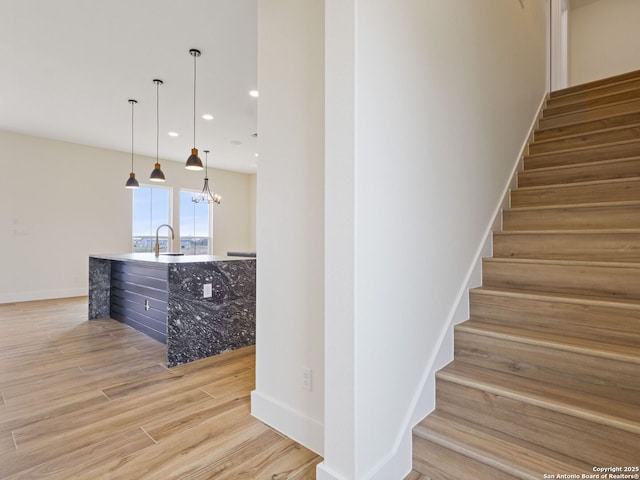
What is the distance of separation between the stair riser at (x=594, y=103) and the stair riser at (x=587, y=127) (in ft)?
1.58

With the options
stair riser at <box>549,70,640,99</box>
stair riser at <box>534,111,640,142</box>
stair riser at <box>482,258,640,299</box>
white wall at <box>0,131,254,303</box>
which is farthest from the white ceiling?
stair riser at <box>549,70,640,99</box>

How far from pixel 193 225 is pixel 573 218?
7932 millimetres

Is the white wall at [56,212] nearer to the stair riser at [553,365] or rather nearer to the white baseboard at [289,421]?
the white baseboard at [289,421]

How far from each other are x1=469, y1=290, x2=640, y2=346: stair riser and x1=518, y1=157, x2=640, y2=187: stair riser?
1298 mm

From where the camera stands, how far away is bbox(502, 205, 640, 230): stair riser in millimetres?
2050

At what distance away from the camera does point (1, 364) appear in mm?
2861

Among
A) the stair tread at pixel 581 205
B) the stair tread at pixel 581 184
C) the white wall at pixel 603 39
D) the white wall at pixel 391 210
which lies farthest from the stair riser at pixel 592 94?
the white wall at pixel 391 210

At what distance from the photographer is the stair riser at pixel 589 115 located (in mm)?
2955

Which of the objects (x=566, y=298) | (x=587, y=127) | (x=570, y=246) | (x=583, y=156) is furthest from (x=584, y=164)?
(x=566, y=298)

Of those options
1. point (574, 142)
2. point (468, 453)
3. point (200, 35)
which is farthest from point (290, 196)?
point (574, 142)

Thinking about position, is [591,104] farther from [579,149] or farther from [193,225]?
[193,225]

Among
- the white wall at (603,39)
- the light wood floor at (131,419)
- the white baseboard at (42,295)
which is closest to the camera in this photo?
the light wood floor at (131,419)

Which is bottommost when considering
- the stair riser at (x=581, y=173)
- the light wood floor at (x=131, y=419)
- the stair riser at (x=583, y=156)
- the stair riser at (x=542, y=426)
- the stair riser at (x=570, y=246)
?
the light wood floor at (x=131, y=419)

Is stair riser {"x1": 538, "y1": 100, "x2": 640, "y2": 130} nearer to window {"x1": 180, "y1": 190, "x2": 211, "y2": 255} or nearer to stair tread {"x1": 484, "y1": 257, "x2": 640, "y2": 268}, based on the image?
stair tread {"x1": 484, "y1": 257, "x2": 640, "y2": 268}
